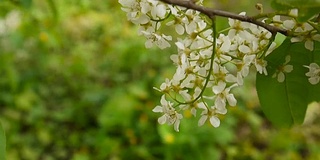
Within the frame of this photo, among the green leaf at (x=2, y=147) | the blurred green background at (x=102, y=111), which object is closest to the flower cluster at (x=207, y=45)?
the green leaf at (x=2, y=147)

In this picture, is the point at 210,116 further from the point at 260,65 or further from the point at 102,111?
the point at 102,111

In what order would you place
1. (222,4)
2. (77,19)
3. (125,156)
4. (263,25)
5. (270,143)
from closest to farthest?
(263,25)
(125,156)
(270,143)
(77,19)
(222,4)

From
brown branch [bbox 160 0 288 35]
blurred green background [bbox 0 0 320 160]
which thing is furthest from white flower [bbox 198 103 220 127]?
blurred green background [bbox 0 0 320 160]

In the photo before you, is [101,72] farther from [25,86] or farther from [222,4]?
[222,4]

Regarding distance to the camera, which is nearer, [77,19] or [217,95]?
[217,95]

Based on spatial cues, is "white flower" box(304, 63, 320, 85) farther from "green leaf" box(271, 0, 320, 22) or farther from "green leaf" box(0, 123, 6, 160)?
"green leaf" box(0, 123, 6, 160)

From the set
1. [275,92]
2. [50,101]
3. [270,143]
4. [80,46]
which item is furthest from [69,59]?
[275,92]
